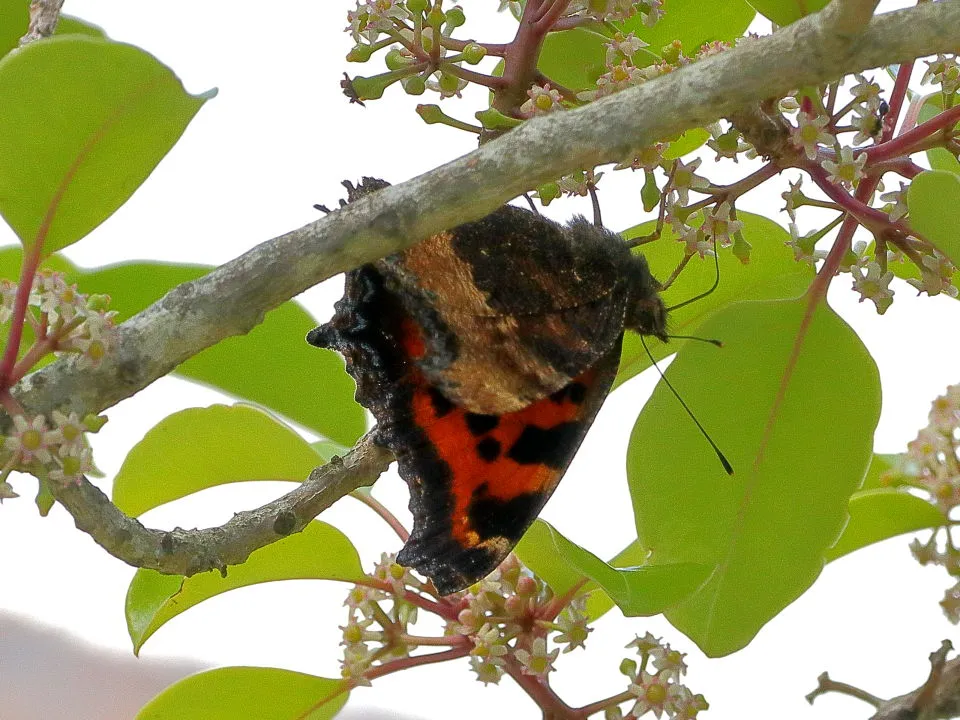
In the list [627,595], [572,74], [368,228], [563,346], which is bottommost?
[627,595]

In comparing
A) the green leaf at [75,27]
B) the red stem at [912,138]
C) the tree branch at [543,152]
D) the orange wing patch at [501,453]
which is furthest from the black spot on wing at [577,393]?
the green leaf at [75,27]

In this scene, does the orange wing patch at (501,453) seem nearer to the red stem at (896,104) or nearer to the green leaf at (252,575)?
the green leaf at (252,575)

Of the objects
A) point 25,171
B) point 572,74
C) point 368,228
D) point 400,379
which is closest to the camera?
point 368,228

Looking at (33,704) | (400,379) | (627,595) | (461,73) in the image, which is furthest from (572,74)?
(33,704)

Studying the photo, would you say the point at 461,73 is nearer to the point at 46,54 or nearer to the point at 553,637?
the point at 46,54

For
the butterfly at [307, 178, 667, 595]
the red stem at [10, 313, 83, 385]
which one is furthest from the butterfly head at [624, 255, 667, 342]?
the red stem at [10, 313, 83, 385]

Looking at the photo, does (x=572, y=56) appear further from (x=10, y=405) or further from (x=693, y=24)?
(x=10, y=405)

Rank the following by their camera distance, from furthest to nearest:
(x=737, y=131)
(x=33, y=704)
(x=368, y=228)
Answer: (x=33, y=704) → (x=737, y=131) → (x=368, y=228)

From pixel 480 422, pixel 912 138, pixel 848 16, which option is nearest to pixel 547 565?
pixel 480 422
